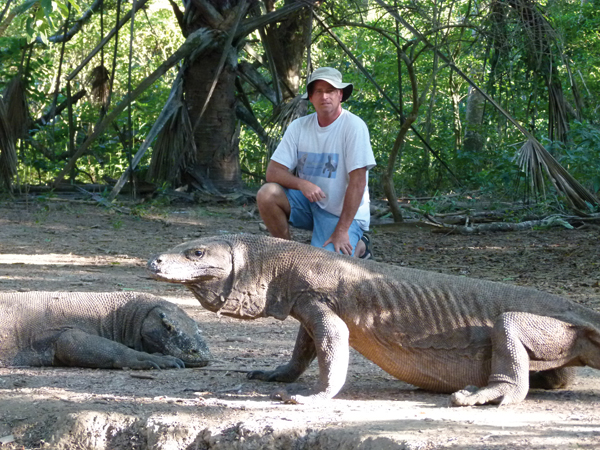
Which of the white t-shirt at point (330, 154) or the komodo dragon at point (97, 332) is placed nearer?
the komodo dragon at point (97, 332)

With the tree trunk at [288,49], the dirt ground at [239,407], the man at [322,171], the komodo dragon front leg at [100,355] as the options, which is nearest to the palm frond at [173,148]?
the tree trunk at [288,49]

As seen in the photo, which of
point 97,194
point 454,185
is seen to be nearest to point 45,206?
point 97,194

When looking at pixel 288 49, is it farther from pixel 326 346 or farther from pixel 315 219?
pixel 326 346

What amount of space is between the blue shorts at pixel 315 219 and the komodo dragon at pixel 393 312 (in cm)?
135

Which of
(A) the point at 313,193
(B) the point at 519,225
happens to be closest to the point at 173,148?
(B) the point at 519,225

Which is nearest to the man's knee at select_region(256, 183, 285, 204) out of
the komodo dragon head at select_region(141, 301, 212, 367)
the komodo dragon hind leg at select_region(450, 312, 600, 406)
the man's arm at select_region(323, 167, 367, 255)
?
the man's arm at select_region(323, 167, 367, 255)

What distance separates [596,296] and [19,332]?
472 centimetres

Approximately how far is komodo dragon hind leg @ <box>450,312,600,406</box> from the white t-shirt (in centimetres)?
174

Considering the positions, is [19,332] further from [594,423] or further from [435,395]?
[594,423]

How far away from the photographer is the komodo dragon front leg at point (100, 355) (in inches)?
180

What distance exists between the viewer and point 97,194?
11914 mm

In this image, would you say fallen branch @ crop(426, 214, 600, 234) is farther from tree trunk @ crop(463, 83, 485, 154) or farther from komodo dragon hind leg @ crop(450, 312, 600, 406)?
komodo dragon hind leg @ crop(450, 312, 600, 406)

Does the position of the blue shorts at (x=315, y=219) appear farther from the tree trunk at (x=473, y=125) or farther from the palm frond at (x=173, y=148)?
the tree trunk at (x=473, y=125)

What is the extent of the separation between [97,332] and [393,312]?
2171mm
